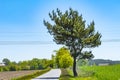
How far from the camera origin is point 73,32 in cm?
5734

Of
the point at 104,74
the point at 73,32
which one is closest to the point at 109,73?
the point at 104,74

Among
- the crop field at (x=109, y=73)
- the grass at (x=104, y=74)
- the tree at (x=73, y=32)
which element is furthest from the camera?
the tree at (x=73, y=32)

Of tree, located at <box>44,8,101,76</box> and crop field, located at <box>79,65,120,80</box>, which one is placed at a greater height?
tree, located at <box>44,8,101,76</box>

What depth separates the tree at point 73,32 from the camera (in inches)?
2242

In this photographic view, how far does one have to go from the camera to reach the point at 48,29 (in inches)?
2322

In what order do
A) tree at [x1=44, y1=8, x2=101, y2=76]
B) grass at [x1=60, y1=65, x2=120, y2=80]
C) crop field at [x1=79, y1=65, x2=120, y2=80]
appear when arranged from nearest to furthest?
crop field at [x1=79, y1=65, x2=120, y2=80] → grass at [x1=60, y1=65, x2=120, y2=80] → tree at [x1=44, y1=8, x2=101, y2=76]

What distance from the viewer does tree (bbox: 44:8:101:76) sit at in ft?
187

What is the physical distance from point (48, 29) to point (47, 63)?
129627mm

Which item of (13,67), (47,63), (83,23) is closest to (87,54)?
(83,23)

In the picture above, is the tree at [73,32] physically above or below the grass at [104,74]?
above

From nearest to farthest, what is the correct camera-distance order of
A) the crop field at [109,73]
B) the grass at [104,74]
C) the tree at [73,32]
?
the crop field at [109,73] → the grass at [104,74] → the tree at [73,32]

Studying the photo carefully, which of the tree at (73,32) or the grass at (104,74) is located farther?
the tree at (73,32)

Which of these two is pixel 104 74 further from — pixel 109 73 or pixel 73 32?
pixel 73 32

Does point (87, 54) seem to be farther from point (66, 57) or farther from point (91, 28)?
point (66, 57)
